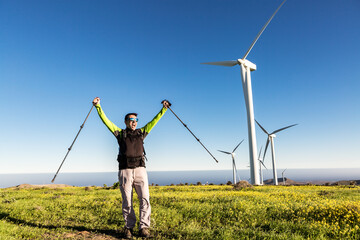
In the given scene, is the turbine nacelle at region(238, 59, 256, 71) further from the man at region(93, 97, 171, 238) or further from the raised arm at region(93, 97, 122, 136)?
the raised arm at region(93, 97, 122, 136)

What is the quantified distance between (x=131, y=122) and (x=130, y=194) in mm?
2063

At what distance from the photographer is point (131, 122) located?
7238 millimetres

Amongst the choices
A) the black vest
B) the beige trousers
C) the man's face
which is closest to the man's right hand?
the man's face

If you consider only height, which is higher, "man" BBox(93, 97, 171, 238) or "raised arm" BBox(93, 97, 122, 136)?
"raised arm" BBox(93, 97, 122, 136)

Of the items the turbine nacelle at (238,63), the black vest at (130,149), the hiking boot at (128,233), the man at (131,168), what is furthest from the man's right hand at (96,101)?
the turbine nacelle at (238,63)

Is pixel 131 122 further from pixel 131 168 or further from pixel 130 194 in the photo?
pixel 130 194

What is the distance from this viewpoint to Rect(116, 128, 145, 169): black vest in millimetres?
6926

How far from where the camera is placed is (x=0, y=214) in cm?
1009

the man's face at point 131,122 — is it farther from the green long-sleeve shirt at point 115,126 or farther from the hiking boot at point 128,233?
the hiking boot at point 128,233

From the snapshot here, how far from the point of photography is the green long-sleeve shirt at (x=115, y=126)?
718 centimetres

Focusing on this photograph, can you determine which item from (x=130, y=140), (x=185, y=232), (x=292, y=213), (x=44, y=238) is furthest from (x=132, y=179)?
(x=292, y=213)

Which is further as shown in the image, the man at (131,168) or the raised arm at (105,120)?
the raised arm at (105,120)

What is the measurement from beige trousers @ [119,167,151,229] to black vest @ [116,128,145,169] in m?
0.18

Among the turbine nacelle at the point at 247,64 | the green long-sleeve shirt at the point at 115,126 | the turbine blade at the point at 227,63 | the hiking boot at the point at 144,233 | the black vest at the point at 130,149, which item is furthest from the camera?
the turbine blade at the point at 227,63
